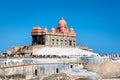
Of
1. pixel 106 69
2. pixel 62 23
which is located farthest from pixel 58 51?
pixel 62 23

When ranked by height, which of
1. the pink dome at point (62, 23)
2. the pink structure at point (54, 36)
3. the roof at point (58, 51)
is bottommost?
the roof at point (58, 51)

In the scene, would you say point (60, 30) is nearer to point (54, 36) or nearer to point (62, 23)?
point (62, 23)

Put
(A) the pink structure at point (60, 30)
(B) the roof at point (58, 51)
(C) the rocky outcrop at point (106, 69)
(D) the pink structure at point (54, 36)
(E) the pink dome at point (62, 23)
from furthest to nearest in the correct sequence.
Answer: (E) the pink dome at point (62, 23), (A) the pink structure at point (60, 30), (D) the pink structure at point (54, 36), (B) the roof at point (58, 51), (C) the rocky outcrop at point (106, 69)

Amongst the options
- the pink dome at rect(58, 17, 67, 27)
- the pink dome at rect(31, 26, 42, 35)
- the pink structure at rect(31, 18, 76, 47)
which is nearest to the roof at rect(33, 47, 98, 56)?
the pink structure at rect(31, 18, 76, 47)

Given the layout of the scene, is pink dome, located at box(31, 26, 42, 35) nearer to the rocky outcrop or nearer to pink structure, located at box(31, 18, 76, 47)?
pink structure, located at box(31, 18, 76, 47)

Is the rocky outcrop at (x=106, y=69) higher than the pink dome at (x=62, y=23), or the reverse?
the pink dome at (x=62, y=23)

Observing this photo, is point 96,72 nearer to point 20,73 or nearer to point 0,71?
point 20,73

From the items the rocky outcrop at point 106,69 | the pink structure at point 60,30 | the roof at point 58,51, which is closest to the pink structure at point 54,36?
the pink structure at point 60,30

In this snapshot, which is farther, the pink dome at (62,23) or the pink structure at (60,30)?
the pink dome at (62,23)

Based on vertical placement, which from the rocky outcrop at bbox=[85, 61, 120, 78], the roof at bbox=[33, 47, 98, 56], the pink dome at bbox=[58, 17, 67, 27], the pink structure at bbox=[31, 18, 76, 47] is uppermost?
the pink dome at bbox=[58, 17, 67, 27]

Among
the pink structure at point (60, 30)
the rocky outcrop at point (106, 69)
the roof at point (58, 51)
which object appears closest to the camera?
the rocky outcrop at point (106, 69)

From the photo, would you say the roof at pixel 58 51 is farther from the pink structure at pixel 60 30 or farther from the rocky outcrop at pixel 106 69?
the rocky outcrop at pixel 106 69

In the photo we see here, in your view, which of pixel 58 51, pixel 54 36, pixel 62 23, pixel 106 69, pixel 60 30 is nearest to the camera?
pixel 106 69

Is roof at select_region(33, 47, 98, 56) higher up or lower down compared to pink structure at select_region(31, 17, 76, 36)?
lower down
